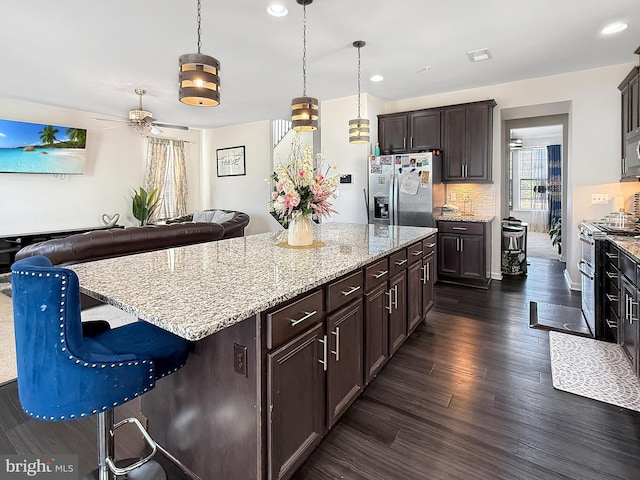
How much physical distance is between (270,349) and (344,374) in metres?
0.72

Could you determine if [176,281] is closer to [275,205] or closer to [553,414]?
[275,205]

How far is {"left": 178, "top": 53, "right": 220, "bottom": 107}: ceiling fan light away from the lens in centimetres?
185

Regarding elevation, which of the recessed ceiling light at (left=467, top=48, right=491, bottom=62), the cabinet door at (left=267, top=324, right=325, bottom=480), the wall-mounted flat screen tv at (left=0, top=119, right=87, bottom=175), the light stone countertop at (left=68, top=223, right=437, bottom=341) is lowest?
the cabinet door at (left=267, top=324, right=325, bottom=480)

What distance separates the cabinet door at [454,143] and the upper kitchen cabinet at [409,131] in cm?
13

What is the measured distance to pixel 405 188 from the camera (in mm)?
4910

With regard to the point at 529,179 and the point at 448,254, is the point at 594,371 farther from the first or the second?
the point at 529,179

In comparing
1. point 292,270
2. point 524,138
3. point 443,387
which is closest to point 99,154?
point 292,270

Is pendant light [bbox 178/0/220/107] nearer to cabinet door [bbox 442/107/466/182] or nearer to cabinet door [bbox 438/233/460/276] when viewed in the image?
cabinet door [bbox 438/233/460/276]

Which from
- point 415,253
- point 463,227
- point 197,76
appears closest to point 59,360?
point 197,76

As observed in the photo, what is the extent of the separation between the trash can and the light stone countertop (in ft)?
11.8

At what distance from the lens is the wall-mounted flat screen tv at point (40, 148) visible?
17.6 ft

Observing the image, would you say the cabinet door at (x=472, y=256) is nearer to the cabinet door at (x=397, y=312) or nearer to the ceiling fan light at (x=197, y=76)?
the cabinet door at (x=397, y=312)

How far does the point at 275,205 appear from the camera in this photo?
7.19 ft

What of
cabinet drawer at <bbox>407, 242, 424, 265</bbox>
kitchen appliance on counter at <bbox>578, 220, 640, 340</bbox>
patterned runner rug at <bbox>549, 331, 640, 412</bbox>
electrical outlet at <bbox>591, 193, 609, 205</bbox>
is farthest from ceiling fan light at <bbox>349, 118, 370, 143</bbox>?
electrical outlet at <bbox>591, 193, 609, 205</bbox>
